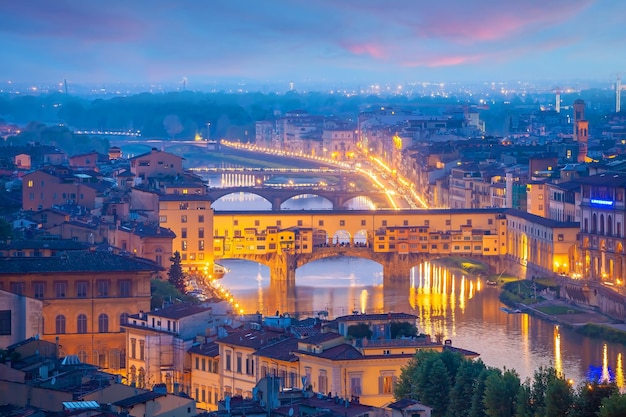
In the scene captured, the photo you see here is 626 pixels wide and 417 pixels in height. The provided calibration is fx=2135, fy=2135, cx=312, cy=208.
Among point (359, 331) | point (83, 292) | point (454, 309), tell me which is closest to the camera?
point (359, 331)

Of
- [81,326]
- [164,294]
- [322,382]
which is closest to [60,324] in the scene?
[81,326]

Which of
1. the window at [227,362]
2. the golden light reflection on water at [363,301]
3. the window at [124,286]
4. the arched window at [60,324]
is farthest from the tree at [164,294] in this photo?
the window at [227,362]

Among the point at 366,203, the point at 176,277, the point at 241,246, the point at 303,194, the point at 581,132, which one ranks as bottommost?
the point at 176,277

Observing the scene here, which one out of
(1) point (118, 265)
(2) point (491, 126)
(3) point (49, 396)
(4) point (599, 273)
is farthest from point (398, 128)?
(3) point (49, 396)

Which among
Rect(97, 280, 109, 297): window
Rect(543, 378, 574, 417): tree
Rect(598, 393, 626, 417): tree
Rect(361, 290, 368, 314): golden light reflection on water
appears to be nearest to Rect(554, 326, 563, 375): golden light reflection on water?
Rect(361, 290, 368, 314): golden light reflection on water

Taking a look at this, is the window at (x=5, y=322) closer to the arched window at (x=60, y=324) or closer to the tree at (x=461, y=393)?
the arched window at (x=60, y=324)

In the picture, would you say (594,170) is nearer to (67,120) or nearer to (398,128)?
(398,128)

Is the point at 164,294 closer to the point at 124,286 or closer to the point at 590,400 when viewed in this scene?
the point at 124,286

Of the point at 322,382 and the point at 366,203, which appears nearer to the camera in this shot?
the point at 322,382
